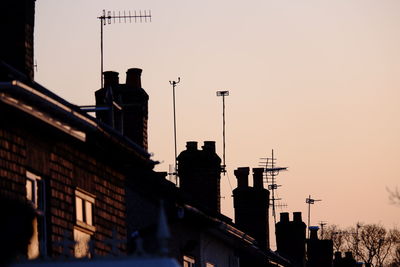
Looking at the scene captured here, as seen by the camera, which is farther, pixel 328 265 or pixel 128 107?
pixel 328 265

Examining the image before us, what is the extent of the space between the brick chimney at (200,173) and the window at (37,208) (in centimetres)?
1694

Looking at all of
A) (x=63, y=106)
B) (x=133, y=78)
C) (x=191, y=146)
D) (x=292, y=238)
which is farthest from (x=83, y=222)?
(x=292, y=238)

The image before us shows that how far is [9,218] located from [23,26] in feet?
28.2

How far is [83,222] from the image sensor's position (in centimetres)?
2452

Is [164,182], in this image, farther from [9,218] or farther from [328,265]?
[328,265]

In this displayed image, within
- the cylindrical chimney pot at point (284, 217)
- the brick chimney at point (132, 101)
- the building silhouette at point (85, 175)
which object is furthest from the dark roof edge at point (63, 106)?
the cylindrical chimney pot at point (284, 217)

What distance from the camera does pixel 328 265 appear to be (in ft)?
208

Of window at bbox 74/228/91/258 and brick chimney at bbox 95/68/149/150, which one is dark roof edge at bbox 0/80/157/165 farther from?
brick chimney at bbox 95/68/149/150

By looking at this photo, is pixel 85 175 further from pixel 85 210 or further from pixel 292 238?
pixel 292 238

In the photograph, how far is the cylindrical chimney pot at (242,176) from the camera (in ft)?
155

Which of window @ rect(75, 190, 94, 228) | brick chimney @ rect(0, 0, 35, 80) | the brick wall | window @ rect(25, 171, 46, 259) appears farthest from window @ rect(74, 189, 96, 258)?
brick chimney @ rect(0, 0, 35, 80)

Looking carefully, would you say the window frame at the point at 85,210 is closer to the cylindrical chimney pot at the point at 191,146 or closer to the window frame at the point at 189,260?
the window frame at the point at 189,260

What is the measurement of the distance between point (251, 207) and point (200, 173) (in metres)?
7.85

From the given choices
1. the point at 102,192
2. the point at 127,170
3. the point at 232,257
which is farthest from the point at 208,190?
the point at 102,192
